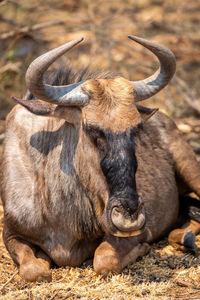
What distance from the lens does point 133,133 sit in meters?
4.14

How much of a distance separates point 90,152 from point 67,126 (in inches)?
19.1

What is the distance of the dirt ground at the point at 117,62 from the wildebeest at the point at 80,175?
0.17 m

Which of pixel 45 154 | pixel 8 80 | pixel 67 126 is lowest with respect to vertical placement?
pixel 8 80

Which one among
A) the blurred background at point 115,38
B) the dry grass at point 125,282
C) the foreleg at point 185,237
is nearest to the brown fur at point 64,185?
the dry grass at point 125,282

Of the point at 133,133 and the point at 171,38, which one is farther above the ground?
the point at 133,133

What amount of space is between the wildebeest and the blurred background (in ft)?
11.1

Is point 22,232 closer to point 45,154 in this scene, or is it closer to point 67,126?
point 45,154

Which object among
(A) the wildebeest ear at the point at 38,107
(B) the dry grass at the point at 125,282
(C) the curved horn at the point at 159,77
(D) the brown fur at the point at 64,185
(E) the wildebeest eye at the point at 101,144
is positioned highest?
(C) the curved horn at the point at 159,77

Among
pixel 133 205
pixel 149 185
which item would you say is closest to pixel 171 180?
pixel 149 185

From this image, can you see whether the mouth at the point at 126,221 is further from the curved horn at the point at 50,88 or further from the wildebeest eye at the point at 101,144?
the curved horn at the point at 50,88

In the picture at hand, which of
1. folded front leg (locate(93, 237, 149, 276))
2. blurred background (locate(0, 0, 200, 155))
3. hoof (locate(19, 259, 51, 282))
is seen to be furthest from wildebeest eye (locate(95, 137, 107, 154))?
blurred background (locate(0, 0, 200, 155))

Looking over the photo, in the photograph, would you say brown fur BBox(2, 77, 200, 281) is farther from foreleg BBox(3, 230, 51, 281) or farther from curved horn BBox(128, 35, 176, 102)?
curved horn BBox(128, 35, 176, 102)

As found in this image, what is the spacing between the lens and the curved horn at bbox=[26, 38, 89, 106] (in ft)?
13.2

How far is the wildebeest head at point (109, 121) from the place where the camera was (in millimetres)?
3975
